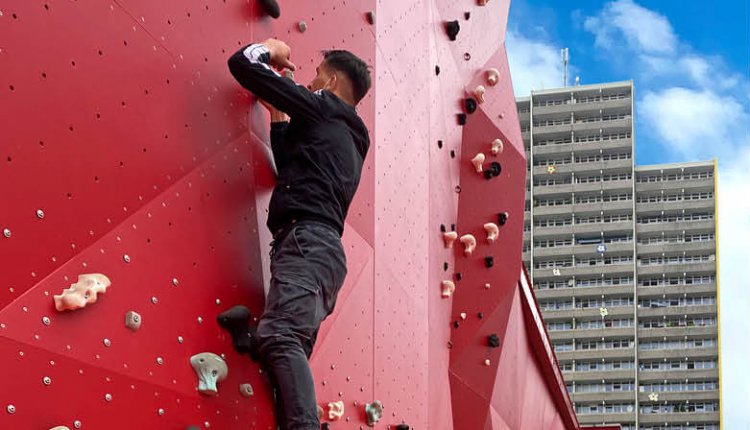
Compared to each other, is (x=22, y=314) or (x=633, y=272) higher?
(x=633, y=272)

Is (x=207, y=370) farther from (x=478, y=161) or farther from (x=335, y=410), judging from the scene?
(x=478, y=161)

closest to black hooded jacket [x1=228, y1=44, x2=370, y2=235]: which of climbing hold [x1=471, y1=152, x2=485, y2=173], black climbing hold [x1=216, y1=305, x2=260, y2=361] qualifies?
black climbing hold [x1=216, y1=305, x2=260, y2=361]

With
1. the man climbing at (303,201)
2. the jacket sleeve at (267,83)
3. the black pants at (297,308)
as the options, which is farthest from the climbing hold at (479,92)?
the black pants at (297,308)

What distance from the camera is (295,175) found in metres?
3.92

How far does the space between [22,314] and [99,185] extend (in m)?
0.53

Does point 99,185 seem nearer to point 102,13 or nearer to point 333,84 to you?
point 102,13

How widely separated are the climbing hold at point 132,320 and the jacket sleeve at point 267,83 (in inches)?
37.6

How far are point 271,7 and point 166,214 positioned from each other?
1.19m

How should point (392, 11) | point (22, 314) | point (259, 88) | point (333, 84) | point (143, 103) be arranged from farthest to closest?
point (392, 11) < point (333, 84) < point (259, 88) < point (143, 103) < point (22, 314)

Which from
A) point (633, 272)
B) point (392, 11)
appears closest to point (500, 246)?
point (392, 11)

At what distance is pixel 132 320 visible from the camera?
3.36m

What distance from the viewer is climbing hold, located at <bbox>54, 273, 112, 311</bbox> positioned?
10.2ft

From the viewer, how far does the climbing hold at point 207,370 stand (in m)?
3.66

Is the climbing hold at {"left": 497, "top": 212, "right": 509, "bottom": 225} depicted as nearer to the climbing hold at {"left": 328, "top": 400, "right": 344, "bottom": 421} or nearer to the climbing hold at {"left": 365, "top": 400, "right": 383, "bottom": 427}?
the climbing hold at {"left": 365, "top": 400, "right": 383, "bottom": 427}
